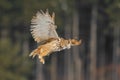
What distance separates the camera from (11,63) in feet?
76.2

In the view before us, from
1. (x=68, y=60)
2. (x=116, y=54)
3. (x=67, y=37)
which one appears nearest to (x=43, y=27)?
(x=67, y=37)

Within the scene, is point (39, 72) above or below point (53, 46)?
below

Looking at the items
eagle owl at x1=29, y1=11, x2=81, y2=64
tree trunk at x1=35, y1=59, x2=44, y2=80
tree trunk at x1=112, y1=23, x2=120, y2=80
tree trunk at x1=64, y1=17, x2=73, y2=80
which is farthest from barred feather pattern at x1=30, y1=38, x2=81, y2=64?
tree trunk at x1=112, y1=23, x2=120, y2=80

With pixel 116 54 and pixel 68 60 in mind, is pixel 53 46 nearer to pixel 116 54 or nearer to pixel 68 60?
pixel 116 54

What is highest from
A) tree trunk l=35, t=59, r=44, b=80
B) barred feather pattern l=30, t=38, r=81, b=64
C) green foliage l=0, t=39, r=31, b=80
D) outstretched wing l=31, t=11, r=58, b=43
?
Result: outstretched wing l=31, t=11, r=58, b=43

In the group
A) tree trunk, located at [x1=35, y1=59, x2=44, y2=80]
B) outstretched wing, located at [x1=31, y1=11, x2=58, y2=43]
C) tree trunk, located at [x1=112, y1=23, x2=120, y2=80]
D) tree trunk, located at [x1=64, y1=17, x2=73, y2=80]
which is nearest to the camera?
outstretched wing, located at [x1=31, y1=11, x2=58, y2=43]

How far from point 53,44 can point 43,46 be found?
0.14m

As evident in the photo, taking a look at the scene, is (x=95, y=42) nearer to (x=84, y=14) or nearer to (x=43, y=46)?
(x=84, y=14)

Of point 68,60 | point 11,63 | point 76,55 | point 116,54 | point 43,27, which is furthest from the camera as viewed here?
point 68,60

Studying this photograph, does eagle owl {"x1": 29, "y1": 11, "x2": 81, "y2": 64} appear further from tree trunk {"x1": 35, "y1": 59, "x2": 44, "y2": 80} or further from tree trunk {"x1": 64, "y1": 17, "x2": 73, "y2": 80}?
tree trunk {"x1": 35, "y1": 59, "x2": 44, "y2": 80}

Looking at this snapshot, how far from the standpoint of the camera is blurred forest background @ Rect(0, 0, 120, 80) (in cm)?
2344

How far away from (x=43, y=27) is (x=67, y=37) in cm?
1964

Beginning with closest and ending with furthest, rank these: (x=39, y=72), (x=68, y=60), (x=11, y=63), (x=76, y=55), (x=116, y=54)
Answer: (x=11, y=63)
(x=39, y=72)
(x=76, y=55)
(x=116, y=54)
(x=68, y=60)

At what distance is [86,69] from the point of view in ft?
94.7
